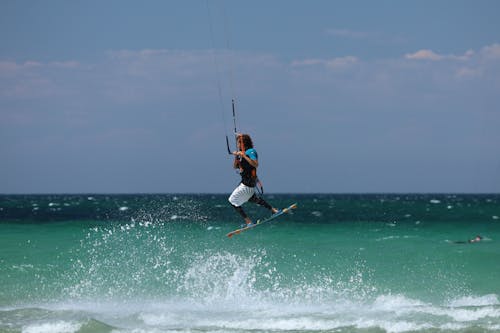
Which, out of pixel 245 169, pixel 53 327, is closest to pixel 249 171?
pixel 245 169

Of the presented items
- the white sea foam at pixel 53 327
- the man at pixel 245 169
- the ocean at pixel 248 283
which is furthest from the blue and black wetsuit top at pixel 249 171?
the white sea foam at pixel 53 327

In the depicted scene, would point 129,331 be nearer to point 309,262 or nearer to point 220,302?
point 220,302

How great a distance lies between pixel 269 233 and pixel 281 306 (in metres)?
15.9

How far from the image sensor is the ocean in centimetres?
1714

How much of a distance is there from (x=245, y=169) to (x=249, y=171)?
12cm

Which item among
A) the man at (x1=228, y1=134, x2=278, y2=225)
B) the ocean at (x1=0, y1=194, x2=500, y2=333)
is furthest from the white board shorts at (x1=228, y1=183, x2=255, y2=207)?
the ocean at (x1=0, y1=194, x2=500, y2=333)

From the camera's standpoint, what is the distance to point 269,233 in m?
35.6

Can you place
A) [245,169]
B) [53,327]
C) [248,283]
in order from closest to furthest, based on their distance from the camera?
[53,327]
[245,169]
[248,283]

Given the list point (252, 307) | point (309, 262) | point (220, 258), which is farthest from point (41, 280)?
point (309, 262)

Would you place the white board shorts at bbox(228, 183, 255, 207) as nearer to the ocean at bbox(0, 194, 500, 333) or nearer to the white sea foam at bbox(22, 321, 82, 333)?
the ocean at bbox(0, 194, 500, 333)

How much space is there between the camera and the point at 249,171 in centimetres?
1700

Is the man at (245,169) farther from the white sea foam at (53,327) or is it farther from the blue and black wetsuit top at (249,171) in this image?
the white sea foam at (53,327)

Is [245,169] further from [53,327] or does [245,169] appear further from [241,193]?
[53,327]

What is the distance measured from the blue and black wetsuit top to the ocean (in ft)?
11.6
